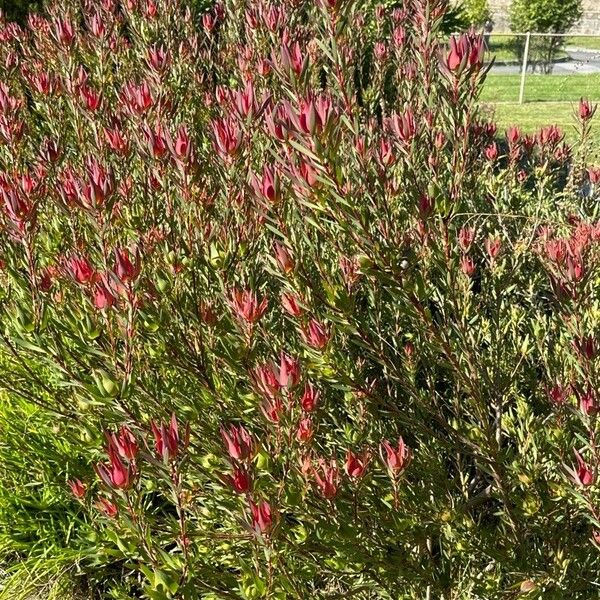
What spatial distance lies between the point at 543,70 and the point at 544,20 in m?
4.34

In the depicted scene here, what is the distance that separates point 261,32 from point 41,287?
1761mm

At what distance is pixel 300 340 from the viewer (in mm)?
2008

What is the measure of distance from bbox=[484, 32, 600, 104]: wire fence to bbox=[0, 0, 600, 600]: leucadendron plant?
13.1 m

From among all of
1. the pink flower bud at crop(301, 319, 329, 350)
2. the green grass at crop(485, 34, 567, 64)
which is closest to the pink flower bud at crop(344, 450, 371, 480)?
the pink flower bud at crop(301, 319, 329, 350)

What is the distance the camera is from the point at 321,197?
1.66 m

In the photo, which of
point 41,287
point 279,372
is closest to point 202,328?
point 41,287

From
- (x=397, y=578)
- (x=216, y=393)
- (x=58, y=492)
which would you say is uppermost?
(x=216, y=393)

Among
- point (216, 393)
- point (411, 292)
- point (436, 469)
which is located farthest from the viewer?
point (436, 469)

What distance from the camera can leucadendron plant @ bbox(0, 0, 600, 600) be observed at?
1.70 meters

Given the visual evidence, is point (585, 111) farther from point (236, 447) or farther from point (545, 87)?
point (545, 87)

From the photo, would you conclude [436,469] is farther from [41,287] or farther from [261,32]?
[261,32]

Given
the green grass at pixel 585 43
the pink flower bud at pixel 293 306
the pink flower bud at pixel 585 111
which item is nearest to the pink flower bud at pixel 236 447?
the pink flower bud at pixel 293 306

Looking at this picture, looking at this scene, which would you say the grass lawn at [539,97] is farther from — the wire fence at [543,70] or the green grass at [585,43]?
the green grass at [585,43]

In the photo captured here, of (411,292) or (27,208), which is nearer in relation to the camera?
(411,292)
